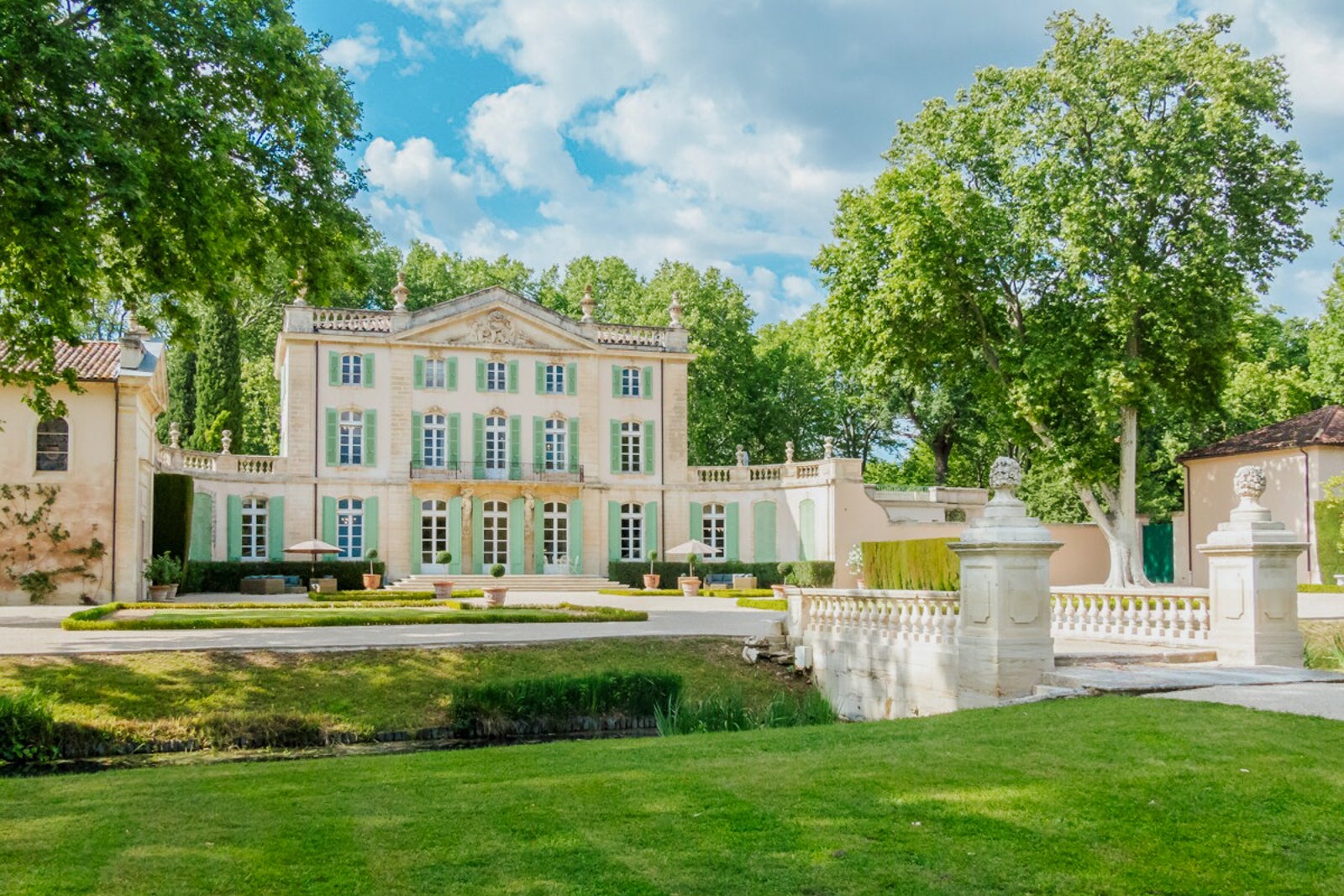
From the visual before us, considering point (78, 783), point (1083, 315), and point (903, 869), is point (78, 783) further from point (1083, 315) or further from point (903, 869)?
point (1083, 315)

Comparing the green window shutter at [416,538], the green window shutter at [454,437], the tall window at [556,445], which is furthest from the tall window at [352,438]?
the tall window at [556,445]

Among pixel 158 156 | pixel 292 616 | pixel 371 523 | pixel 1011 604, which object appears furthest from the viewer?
pixel 371 523

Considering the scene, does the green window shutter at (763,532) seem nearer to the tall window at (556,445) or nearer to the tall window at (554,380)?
the tall window at (556,445)

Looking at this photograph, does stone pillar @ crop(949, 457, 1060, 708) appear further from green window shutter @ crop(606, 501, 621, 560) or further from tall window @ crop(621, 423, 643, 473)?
tall window @ crop(621, 423, 643, 473)

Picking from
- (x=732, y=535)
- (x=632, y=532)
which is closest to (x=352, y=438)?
(x=632, y=532)

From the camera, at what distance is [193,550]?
29.7m

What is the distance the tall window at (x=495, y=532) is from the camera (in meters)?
34.3

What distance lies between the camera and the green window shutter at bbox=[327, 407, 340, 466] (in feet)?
108

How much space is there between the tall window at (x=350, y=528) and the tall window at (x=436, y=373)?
4272 mm

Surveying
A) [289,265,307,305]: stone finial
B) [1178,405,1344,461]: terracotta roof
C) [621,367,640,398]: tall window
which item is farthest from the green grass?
[1178,405,1344,461]: terracotta roof

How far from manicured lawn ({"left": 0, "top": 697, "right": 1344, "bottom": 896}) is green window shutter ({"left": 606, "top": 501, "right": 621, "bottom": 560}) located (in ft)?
92.4

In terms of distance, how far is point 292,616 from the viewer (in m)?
16.6

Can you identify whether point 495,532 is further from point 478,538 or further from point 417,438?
point 417,438

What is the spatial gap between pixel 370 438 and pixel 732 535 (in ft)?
38.1
